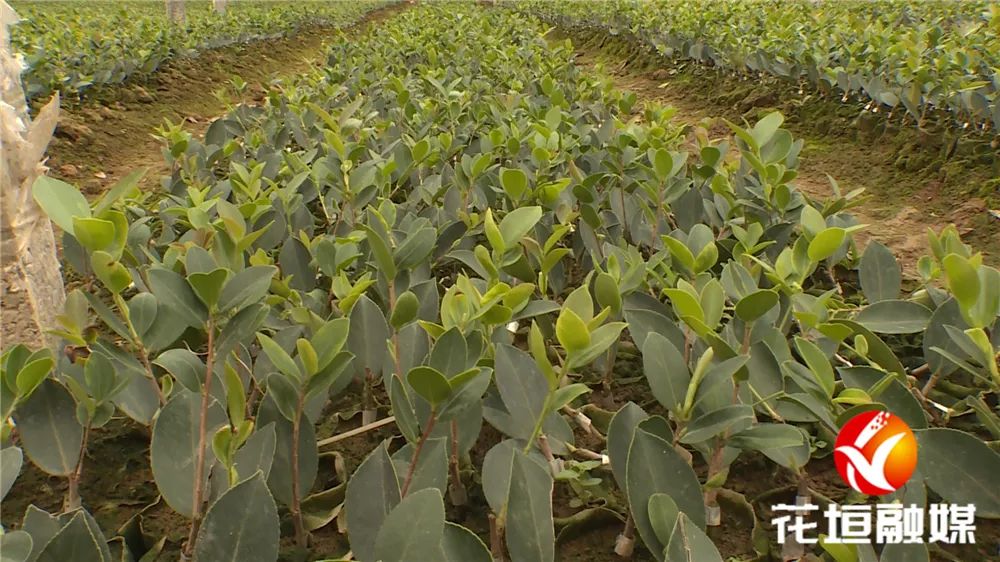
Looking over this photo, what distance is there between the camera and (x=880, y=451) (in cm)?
100

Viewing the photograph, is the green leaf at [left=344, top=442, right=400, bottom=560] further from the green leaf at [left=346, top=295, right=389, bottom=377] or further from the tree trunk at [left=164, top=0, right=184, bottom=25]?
the tree trunk at [left=164, top=0, right=184, bottom=25]

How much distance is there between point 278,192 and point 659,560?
A: 1.39 m

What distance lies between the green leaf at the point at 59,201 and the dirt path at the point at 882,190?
2232 mm

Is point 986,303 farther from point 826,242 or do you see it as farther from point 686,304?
point 686,304

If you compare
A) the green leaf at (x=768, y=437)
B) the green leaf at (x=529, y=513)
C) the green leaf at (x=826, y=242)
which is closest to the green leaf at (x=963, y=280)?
the green leaf at (x=826, y=242)

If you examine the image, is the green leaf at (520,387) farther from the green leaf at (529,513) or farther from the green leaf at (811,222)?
the green leaf at (811,222)

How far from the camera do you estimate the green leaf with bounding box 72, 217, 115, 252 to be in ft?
3.52

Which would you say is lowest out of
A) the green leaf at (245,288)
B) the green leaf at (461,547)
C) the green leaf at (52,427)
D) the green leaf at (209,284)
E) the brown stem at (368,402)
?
the brown stem at (368,402)

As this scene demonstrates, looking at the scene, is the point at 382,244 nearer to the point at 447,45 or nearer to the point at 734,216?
the point at 734,216

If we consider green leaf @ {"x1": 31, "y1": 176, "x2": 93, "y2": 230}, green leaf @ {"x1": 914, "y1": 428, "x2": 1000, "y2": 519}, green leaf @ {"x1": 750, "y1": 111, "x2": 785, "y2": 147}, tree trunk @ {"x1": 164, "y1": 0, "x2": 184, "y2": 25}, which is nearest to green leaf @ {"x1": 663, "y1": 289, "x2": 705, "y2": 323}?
green leaf @ {"x1": 914, "y1": 428, "x2": 1000, "y2": 519}

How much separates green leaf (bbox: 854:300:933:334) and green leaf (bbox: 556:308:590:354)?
0.79 meters

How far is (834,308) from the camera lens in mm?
1572

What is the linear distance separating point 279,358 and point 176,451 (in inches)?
8.3

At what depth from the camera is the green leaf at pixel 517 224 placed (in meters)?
1.41
